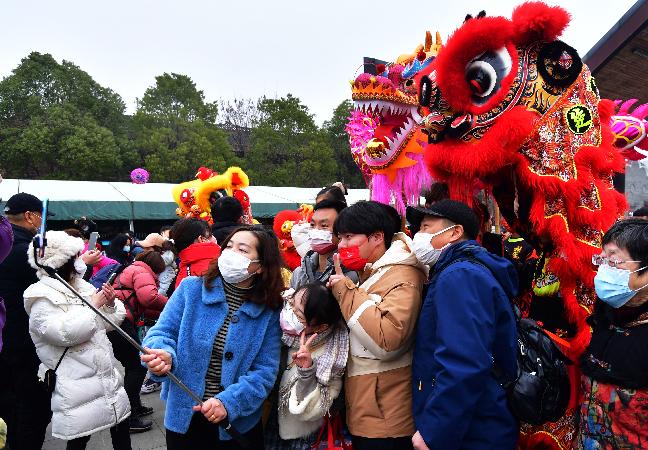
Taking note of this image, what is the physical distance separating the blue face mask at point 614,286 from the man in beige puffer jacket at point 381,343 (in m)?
0.73

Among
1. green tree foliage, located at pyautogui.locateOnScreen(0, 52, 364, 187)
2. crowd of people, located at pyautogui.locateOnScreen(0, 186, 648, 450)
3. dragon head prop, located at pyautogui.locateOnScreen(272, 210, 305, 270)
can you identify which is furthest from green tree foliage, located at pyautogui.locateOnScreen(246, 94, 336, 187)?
crowd of people, located at pyautogui.locateOnScreen(0, 186, 648, 450)

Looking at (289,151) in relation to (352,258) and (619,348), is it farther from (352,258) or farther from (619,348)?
(619,348)

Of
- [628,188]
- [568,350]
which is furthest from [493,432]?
[628,188]

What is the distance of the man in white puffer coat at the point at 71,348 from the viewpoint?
108 inches

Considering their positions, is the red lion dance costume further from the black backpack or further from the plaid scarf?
the plaid scarf

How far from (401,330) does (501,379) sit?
1.46 ft

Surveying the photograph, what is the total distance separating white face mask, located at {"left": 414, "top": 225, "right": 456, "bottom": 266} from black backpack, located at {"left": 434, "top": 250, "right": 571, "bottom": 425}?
130mm

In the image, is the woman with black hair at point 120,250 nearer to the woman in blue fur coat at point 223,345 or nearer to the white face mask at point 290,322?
the woman in blue fur coat at point 223,345

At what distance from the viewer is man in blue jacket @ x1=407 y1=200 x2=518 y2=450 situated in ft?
5.56

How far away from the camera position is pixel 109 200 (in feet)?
40.9

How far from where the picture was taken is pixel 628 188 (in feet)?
20.5

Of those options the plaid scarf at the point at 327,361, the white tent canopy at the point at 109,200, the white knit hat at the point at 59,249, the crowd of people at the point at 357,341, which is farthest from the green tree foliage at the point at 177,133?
the plaid scarf at the point at 327,361

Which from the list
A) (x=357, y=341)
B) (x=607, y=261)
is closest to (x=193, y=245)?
(x=357, y=341)

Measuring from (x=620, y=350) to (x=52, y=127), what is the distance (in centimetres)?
2306
